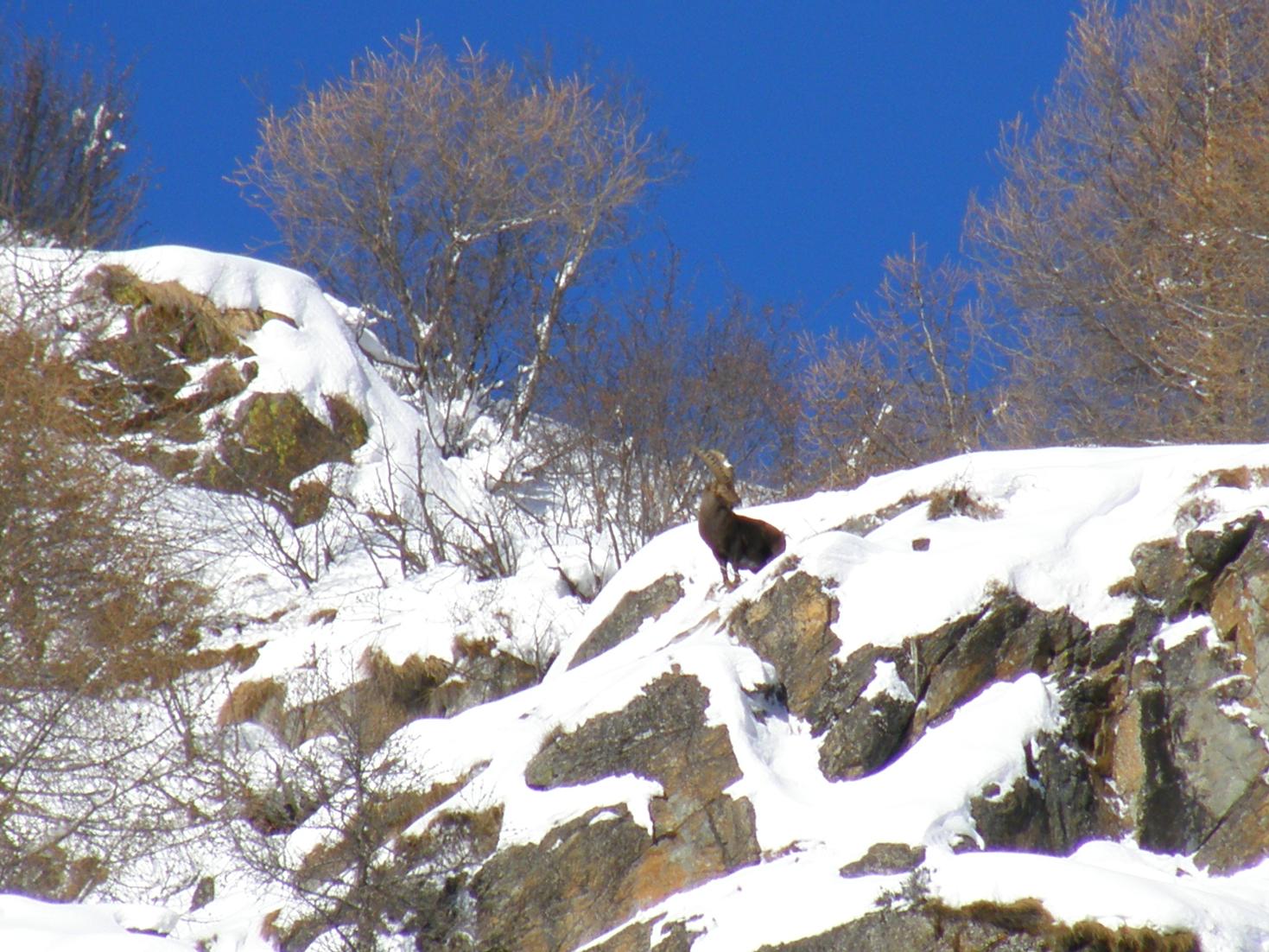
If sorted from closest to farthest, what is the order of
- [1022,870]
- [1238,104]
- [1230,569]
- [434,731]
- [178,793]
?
[1022,870]
[1230,569]
[434,731]
[178,793]
[1238,104]

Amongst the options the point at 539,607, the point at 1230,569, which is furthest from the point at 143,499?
the point at 1230,569

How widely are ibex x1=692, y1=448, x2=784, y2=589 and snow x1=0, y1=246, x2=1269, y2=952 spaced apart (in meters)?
0.21

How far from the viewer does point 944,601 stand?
8.58 meters

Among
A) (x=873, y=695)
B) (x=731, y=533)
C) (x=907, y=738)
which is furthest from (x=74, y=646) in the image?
(x=907, y=738)

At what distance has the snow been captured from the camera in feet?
20.9

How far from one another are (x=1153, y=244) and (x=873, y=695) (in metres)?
13.0

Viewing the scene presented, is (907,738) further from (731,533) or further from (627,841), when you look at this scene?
(731,533)

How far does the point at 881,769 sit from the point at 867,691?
0.54 meters

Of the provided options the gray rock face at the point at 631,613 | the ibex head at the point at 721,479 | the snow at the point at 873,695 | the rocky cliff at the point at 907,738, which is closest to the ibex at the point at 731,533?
the ibex head at the point at 721,479

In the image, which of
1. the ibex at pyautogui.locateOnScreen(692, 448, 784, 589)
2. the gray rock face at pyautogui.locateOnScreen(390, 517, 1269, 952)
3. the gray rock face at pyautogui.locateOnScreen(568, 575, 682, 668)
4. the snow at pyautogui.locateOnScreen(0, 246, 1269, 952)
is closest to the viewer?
the snow at pyautogui.locateOnScreen(0, 246, 1269, 952)

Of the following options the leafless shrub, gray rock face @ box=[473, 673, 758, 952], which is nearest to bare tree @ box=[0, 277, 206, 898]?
the leafless shrub

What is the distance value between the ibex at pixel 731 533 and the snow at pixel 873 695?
213 mm

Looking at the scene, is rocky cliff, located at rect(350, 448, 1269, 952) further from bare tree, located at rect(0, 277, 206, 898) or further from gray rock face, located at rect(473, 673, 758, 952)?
bare tree, located at rect(0, 277, 206, 898)

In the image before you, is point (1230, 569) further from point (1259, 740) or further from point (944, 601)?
point (944, 601)
